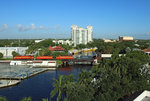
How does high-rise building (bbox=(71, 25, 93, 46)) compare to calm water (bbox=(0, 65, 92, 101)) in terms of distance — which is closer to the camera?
calm water (bbox=(0, 65, 92, 101))

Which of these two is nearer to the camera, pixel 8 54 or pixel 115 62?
pixel 115 62

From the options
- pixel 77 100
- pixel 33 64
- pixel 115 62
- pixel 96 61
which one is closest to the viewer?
pixel 77 100

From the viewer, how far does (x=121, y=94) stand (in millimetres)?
17844

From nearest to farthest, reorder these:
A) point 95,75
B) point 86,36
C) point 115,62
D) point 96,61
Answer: point 95,75, point 115,62, point 96,61, point 86,36

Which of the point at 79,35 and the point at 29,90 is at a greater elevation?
the point at 79,35

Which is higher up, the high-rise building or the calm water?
the high-rise building

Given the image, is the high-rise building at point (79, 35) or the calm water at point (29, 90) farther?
the high-rise building at point (79, 35)

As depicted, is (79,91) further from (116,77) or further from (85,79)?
(116,77)

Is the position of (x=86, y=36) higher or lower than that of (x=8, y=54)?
higher

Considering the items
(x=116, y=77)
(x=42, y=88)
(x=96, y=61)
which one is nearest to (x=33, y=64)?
(x=96, y=61)

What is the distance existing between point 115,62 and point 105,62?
6.60ft

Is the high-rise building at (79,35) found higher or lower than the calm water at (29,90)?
higher

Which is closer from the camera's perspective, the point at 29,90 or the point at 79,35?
the point at 29,90

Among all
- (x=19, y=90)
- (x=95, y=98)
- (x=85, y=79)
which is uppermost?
(x=85, y=79)
